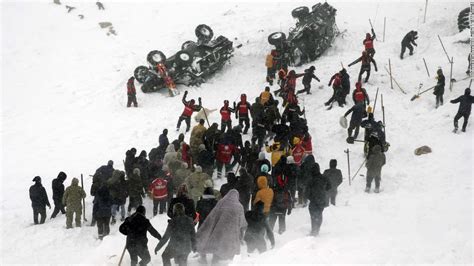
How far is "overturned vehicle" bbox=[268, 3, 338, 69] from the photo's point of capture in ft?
66.9

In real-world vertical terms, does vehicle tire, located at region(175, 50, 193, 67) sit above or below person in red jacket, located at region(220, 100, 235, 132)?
above

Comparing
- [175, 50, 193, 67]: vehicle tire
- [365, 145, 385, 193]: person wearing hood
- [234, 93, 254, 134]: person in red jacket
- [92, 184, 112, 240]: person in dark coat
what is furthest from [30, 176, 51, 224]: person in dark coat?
[175, 50, 193, 67]: vehicle tire

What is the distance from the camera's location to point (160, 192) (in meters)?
11.3

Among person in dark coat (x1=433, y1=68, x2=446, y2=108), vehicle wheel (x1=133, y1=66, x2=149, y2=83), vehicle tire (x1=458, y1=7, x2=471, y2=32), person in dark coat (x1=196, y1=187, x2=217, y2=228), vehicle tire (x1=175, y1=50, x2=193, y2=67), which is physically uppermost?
vehicle tire (x1=458, y1=7, x2=471, y2=32)

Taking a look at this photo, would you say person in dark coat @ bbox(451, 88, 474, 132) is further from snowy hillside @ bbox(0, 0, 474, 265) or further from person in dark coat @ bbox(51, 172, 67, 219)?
person in dark coat @ bbox(51, 172, 67, 219)

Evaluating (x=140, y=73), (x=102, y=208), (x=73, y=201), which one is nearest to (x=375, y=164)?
(x=102, y=208)

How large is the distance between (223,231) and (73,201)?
17.4 ft

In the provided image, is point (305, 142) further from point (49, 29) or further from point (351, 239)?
point (49, 29)

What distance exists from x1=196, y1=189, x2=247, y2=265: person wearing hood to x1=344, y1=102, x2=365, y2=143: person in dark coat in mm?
7625

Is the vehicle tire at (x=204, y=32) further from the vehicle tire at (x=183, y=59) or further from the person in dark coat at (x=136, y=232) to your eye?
the person in dark coat at (x=136, y=232)

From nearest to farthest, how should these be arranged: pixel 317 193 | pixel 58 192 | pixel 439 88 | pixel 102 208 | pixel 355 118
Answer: pixel 317 193 < pixel 102 208 < pixel 58 192 < pixel 355 118 < pixel 439 88

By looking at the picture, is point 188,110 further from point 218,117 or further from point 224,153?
point 224,153

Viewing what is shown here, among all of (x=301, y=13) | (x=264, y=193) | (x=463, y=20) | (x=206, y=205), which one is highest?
(x=301, y=13)

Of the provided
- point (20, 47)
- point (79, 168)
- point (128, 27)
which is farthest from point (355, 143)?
point (20, 47)
